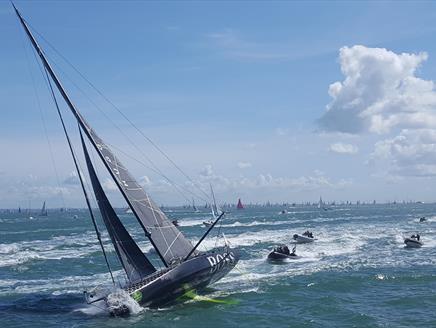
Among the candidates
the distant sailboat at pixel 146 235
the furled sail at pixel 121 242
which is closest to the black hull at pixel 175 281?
the distant sailboat at pixel 146 235

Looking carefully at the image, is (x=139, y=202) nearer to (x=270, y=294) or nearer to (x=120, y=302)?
(x=120, y=302)

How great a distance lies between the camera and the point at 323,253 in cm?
4634

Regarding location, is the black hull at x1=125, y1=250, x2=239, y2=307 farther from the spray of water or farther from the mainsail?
the mainsail

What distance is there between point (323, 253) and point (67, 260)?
22.5m

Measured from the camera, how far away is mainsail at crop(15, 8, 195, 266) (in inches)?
1032

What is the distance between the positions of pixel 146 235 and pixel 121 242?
1.76 metres

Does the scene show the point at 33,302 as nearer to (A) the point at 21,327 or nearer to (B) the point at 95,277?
(A) the point at 21,327

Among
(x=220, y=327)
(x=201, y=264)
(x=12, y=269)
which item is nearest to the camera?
(x=220, y=327)

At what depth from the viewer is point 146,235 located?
25875 millimetres

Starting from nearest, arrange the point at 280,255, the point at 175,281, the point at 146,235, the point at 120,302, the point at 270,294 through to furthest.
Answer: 1. the point at 120,302
2. the point at 175,281
3. the point at 146,235
4. the point at 270,294
5. the point at 280,255

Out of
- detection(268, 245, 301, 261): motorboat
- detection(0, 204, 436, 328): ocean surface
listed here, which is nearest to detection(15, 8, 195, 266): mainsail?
detection(0, 204, 436, 328): ocean surface

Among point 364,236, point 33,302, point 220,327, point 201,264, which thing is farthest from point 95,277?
point 364,236

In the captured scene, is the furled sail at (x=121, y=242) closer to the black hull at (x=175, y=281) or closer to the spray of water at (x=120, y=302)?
the black hull at (x=175, y=281)

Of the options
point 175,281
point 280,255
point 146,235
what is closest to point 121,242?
point 146,235
